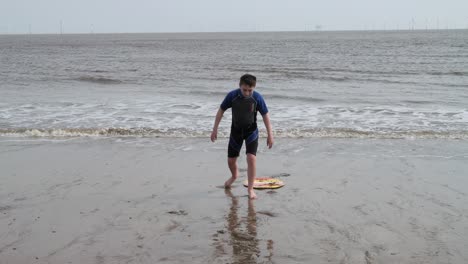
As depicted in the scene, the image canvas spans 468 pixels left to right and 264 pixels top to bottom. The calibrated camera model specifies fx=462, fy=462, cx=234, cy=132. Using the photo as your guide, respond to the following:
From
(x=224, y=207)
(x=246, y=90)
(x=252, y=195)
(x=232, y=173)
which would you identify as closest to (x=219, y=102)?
(x=232, y=173)

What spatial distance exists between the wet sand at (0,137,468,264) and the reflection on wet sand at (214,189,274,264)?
0.4 inches

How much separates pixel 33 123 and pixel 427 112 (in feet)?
35.4

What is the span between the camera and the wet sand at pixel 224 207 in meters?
4.25

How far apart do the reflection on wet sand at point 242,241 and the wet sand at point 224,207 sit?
0.03ft

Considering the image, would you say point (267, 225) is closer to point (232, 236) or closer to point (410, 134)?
point (232, 236)

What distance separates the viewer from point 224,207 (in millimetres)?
5520

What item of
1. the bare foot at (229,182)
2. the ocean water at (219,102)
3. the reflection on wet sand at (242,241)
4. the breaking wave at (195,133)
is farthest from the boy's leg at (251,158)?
the ocean water at (219,102)

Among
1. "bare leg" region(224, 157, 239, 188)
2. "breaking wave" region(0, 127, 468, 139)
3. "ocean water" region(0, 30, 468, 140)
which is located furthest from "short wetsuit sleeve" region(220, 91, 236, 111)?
"ocean water" region(0, 30, 468, 140)

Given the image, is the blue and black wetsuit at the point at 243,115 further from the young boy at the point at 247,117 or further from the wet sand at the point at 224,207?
the wet sand at the point at 224,207

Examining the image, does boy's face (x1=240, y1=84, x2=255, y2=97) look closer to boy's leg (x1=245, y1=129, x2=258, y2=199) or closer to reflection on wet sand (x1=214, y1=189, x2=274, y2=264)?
boy's leg (x1=245, y1=129, x2=258, y2=199)

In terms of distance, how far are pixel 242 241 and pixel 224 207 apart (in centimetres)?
111

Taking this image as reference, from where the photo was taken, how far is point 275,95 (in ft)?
57.9

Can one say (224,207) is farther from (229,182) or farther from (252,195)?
(229,182)

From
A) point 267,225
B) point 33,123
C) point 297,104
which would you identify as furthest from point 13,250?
point 297,104
